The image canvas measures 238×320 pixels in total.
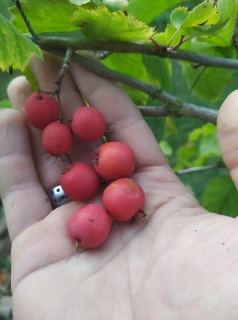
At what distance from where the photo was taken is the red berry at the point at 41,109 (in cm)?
84

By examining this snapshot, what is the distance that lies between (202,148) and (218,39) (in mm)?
448

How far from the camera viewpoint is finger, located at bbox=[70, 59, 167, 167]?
924 millimetres

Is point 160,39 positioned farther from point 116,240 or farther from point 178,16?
point 116,240

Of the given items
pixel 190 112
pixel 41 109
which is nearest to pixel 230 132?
pixel 190 112

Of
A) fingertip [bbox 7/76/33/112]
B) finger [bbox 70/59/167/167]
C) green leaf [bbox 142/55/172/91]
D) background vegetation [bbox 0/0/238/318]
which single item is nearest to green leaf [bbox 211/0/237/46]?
background vegetation [bbox 0/0/238/318]

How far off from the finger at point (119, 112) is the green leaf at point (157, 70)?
0.08 metres

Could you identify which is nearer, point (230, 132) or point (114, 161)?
point (230, 132)

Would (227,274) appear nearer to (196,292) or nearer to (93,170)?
(196,292)

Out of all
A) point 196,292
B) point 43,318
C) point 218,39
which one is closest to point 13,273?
point 43,318

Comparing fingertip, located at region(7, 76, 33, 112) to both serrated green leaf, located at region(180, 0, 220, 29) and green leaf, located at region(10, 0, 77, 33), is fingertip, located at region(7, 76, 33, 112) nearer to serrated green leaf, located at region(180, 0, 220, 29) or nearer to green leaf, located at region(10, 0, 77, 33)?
green leaf, located at region(10, 0, 77, 33)

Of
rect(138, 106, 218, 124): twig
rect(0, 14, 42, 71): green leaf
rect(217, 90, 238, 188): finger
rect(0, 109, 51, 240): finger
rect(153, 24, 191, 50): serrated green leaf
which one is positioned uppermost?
rect(0, 14, 42, 71): green leaf

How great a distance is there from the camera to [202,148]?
1.28 metres

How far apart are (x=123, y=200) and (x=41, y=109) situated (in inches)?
→ 10.3

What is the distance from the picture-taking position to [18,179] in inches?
36.0
